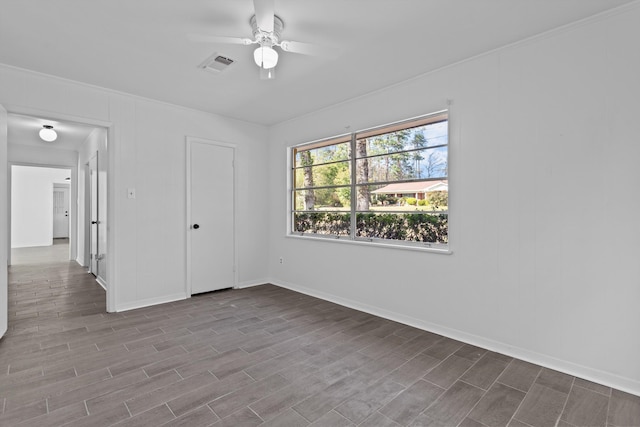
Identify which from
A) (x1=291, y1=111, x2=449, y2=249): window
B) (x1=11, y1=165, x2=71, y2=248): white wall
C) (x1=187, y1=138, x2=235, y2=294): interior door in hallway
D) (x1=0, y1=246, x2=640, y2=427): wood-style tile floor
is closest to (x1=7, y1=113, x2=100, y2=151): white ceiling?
(x1=187, y1=138, x2=235, y2=294): interior door in hallway

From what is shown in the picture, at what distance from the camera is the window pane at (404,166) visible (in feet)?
10.6

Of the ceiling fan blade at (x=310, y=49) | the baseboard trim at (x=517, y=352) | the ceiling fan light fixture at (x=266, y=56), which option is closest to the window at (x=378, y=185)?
the baseboard trim at (x=517, y=352)

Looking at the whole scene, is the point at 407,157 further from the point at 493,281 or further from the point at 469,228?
the point at 493,281

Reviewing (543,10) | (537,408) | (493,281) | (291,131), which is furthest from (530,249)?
(291,131)

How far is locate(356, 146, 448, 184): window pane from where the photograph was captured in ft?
10.6

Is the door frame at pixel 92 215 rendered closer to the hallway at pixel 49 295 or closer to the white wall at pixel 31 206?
the hallway at pixel 49 295

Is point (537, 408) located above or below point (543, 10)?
below

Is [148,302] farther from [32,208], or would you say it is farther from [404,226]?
[32,208]

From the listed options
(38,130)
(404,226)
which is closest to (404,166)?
(404,226)

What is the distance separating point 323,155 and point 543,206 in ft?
9.21

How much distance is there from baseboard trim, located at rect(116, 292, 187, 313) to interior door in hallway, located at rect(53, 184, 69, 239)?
11.3m

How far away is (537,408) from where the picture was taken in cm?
197

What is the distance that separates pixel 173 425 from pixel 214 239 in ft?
10.2

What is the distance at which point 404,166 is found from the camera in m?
3.53
